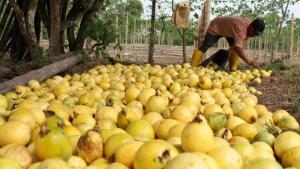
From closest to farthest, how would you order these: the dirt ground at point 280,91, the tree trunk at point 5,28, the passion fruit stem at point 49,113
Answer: the passion fruit stem at point 49,113 → the dirt ground at point 280,91 → the tree trunk at point 5,28

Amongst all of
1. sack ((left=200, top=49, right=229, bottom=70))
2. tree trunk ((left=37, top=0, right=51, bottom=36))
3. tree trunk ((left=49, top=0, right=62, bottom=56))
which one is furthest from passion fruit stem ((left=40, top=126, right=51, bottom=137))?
tree trunk ((left=37, top=0, right=51, bottom=36))

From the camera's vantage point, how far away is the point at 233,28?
8.78m

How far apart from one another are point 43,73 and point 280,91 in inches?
145

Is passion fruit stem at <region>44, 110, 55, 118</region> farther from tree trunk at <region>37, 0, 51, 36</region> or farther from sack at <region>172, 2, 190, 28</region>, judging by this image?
sack at <region>172, 2, 190, 28</region>

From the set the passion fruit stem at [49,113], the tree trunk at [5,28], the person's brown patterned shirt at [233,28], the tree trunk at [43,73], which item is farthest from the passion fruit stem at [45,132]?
the tree trunk at [5,28]

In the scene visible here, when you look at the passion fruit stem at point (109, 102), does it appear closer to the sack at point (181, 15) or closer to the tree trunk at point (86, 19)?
the tree trunk at point (86, 19)

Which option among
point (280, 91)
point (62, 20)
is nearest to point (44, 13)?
point (62, 20)

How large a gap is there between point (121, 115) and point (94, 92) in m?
1.47

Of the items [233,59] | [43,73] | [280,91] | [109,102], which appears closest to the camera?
[109,102]

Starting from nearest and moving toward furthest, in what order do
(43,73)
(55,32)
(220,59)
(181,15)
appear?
(43,73), (55,32), (220,59), (181,15)

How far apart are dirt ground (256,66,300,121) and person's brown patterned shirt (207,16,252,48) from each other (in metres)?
1.00

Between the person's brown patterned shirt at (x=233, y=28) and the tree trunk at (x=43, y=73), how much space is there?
2.97 m

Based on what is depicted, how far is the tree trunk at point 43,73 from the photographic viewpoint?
534 centimetres

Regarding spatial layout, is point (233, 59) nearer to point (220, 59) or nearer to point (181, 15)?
point (220, 59)
